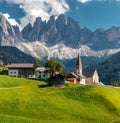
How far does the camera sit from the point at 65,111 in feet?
311

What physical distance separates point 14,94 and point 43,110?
15.1m

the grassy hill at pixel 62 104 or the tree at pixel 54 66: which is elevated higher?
the tree at pixel 54 66

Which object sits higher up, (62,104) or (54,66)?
(54,66)

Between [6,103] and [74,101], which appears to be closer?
[6,103]

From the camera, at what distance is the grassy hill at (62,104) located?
89.6 metres

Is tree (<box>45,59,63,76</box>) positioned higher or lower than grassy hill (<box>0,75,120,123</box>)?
higher

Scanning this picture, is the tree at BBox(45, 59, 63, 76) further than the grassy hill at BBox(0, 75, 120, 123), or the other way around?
the tree at BBox(45, 59, 63, 76)

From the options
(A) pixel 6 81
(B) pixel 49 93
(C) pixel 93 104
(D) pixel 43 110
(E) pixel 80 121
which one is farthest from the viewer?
(A) pixel 6 81

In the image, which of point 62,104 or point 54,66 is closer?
point 62,104

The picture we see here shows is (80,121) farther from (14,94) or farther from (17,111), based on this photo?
(14,94)

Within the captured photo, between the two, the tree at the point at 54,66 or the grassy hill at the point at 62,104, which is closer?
the grassy hill at the point at 62,104

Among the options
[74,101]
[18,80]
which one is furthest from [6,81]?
[74,101]

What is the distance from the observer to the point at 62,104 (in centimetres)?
10181

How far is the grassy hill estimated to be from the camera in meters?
89.6
